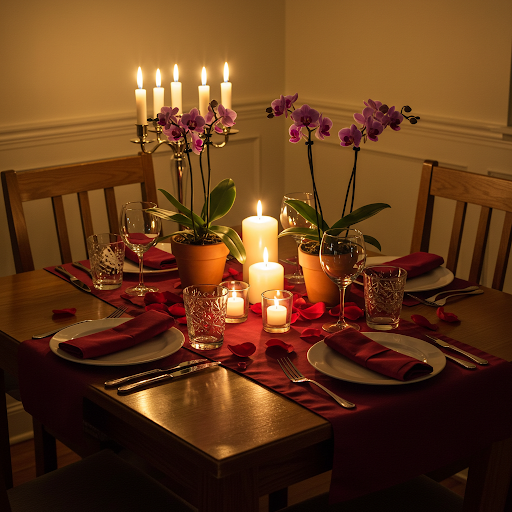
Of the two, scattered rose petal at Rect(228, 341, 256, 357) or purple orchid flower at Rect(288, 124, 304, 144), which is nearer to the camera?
scattered rose petal at Rect(228, 341, 256, 357)

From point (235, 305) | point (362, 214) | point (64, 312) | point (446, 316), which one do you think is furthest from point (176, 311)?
point (446, 316)

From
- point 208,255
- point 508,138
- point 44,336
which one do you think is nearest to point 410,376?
point 208,255

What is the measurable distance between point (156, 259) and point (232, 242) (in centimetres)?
28

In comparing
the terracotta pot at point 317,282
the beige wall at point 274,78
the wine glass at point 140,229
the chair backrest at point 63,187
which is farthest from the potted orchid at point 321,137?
the beige wall at point 274,78

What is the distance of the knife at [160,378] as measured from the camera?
1.13 metres

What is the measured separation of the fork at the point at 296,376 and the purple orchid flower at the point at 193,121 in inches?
19.7

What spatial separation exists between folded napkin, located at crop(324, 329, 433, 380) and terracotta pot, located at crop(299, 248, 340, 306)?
0.79 ft

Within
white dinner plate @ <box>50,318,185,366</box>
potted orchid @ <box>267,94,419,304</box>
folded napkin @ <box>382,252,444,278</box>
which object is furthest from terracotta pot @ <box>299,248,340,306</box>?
white dinner plate @ <box>50,318,185,366</box>

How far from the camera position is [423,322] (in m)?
1.40

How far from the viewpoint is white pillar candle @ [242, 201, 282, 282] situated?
1.57 m

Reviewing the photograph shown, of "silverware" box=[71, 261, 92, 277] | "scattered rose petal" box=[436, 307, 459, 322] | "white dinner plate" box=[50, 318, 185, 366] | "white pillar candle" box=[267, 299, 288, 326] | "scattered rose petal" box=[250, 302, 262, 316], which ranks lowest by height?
"silverware" box=[71, 261, 92, 277]

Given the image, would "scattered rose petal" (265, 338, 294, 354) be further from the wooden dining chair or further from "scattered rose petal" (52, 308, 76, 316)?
"scattered rose petal" (52, 308, 76, 316)

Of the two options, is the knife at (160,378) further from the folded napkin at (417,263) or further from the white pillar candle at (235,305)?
the folded napkin at (417,263)

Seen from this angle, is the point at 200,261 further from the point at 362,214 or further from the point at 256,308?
the point at 362,214
